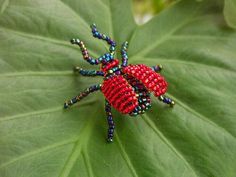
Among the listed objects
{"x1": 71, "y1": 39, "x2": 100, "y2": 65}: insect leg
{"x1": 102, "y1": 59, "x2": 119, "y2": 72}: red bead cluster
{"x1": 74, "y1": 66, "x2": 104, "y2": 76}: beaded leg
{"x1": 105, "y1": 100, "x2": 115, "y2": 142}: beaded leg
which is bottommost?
{"x1": 105, "y1": 100, "x2": 115, "y2": 142}: beaded leg

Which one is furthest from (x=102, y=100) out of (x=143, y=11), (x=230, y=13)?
(x=143, y=11)

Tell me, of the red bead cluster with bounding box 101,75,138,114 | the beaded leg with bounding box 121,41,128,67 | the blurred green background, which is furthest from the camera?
the blurred green background

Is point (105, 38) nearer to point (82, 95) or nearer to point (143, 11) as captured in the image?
point (82, 95)

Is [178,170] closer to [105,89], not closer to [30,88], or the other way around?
[105,89]

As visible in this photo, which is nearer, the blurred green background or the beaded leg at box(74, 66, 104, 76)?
the beaded leg at box(74, 66, 104, 76)

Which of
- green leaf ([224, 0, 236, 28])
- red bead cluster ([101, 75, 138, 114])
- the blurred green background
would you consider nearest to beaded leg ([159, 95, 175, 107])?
red bead cluster ([101, 75, 138, 114])

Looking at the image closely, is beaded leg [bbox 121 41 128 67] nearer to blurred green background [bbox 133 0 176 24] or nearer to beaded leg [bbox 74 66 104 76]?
beaded leg [bbox 74 66 104 76]

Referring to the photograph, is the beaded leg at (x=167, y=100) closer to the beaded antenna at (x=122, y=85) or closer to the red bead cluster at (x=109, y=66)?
the beaded antenna at (x=122, y=85)
